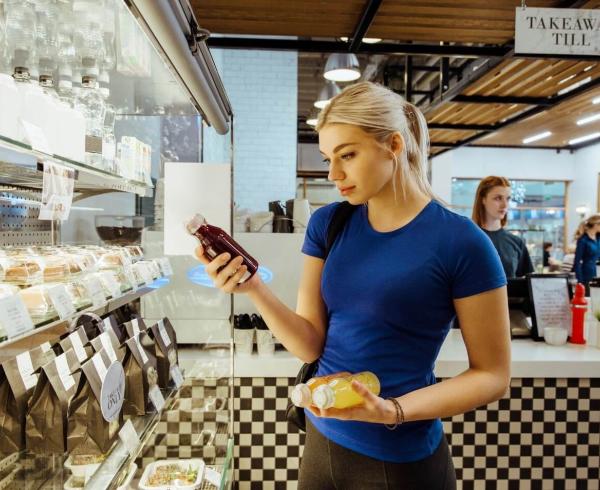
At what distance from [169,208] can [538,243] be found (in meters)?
12.9

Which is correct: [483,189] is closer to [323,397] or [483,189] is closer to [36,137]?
[323,397]

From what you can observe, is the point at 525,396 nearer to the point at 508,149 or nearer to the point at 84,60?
the point at 84,60

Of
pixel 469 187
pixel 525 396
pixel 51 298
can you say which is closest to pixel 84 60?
pixel 51 298

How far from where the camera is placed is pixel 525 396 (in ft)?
7.97

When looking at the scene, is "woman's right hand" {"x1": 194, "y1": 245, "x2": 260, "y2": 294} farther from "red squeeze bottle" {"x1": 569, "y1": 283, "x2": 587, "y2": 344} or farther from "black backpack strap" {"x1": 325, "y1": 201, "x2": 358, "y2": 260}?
"red squeeze bottle" {"x1": 569, "y1": 283, "x2": 587, "y2": 344}

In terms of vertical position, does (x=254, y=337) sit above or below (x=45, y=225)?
below

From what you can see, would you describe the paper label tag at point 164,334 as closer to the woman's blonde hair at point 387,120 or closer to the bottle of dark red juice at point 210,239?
the bottle of dark red juice at point 210,239

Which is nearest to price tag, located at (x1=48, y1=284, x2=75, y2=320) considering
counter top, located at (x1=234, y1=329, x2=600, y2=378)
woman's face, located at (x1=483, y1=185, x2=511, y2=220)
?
counter top, located at (x1=234, y1=329, x2=600, y2=378)

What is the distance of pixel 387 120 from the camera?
1161 millimetres

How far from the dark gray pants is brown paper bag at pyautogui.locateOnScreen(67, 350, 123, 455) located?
49 cm

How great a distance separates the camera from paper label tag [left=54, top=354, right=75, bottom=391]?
1109 mm

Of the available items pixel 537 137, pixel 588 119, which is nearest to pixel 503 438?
pixel 588 119

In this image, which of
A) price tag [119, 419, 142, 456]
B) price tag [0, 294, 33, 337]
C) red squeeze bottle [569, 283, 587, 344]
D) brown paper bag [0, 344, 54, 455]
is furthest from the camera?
red squeeze bottle [569, 283, 587, 344]

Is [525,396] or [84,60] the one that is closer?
[84,60]
